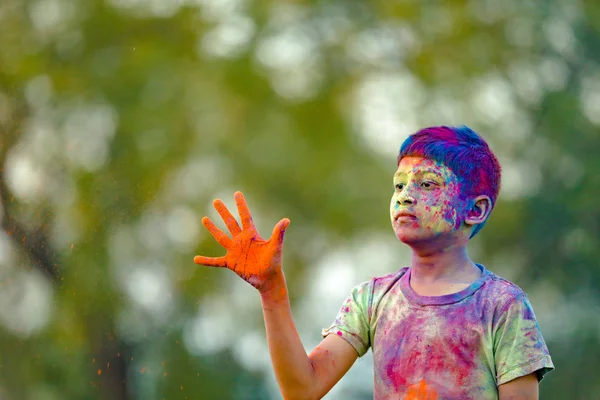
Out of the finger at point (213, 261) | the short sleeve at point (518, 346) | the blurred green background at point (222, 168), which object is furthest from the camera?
the blurred green background at point (222, 168)

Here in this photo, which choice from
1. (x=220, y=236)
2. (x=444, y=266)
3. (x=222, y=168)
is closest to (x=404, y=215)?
(x=444, y=266)

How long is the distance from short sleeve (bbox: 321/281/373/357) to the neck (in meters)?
0.20

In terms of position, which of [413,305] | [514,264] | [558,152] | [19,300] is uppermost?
[413,305]

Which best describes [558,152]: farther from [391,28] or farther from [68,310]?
[68,310]

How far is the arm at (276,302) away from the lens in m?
3.31

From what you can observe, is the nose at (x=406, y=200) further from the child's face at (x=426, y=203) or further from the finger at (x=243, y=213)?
the finger at (x=243, y=213)

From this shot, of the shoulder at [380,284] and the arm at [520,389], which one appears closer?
the arm at [520,389]

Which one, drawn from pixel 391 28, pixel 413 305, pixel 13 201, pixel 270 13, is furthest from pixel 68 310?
pixel 413 305

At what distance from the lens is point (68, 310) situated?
1401 centimetres

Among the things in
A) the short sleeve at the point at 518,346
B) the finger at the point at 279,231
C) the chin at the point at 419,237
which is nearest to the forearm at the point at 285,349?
the finger at the point at 279,231

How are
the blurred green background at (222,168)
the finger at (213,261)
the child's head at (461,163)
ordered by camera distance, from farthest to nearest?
the blurred green background at (222,168) → the child's head at (461,163) → the finger at (213,261)

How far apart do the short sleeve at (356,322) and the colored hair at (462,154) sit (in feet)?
1.45

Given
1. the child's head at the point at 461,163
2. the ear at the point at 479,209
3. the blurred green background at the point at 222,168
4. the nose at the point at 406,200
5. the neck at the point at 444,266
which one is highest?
the child's head at the point at 461,163

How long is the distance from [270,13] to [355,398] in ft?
22.9
